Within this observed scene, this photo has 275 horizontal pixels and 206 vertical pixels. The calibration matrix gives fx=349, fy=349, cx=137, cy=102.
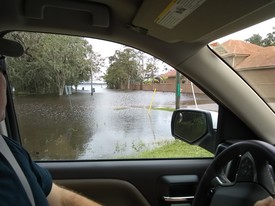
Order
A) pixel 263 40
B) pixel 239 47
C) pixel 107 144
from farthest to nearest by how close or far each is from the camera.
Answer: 1. pixel 107 144
2. pixel 239 47
3. pixel 263 40

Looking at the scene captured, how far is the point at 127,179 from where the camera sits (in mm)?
2445

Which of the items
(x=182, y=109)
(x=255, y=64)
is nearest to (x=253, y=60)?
(x=255, y=64)

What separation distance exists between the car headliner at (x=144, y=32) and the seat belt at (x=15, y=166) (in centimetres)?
78

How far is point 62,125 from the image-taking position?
251cm

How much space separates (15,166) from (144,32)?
104cm

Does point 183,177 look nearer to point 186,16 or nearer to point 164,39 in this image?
point 164,39

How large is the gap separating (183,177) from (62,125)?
0.94m

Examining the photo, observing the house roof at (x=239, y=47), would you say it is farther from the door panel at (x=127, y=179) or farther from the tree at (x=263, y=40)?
the door panel at (x=127, y=179)

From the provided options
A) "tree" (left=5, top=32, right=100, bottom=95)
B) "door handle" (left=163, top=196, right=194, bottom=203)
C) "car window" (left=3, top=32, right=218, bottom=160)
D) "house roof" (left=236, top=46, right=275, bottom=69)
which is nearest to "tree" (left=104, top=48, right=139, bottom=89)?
"car window" (left=3, top=32, right=218, bottom=160)

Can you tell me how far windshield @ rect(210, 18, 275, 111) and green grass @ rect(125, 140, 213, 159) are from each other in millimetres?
712

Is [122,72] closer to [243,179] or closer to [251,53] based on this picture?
[251,53]

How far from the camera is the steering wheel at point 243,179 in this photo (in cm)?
130

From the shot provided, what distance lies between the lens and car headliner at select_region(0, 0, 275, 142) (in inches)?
73.9

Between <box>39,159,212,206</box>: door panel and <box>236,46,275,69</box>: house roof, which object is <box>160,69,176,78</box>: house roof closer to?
<box>236,46,275,69</box>: house roof
